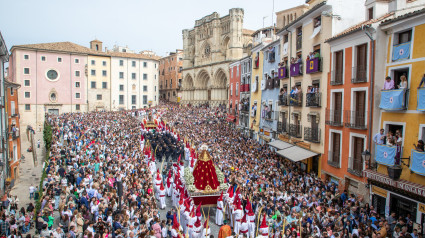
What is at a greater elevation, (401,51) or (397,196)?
(401,51)

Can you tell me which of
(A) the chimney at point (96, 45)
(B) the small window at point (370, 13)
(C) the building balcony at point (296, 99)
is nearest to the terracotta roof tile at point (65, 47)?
(A) the chimney at point (96, 45)

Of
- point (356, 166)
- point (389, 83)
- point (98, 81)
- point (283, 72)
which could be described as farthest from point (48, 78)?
point (389, 83)

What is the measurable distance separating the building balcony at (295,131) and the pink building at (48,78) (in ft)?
146

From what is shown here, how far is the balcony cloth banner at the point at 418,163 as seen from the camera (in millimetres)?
12016

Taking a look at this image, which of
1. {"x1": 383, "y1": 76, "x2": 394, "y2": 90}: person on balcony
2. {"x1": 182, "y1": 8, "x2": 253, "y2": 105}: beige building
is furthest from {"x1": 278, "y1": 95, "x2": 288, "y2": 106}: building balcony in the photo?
{"x1": 182, "y1": 8, "x2": 253, "y2": 105}: beige building

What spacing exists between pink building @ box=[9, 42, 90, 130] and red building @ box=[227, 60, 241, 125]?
94.8 ft

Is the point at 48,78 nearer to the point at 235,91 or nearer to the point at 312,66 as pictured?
the point at 235,91

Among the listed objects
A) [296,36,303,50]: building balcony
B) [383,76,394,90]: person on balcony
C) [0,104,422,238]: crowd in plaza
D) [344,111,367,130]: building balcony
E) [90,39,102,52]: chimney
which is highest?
[90,39,102,52]: chimney

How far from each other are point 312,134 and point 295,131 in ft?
7.33

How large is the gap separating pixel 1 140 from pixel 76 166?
663cm

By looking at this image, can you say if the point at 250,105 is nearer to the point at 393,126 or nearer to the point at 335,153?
the point at 335,153

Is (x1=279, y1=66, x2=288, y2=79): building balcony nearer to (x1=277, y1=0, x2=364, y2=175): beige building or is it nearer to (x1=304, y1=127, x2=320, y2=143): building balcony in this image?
(x1=277, y1=0, x2=364, y2=175): beige building

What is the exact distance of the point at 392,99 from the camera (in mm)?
13758

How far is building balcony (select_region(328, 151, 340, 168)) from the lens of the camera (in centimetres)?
1794
